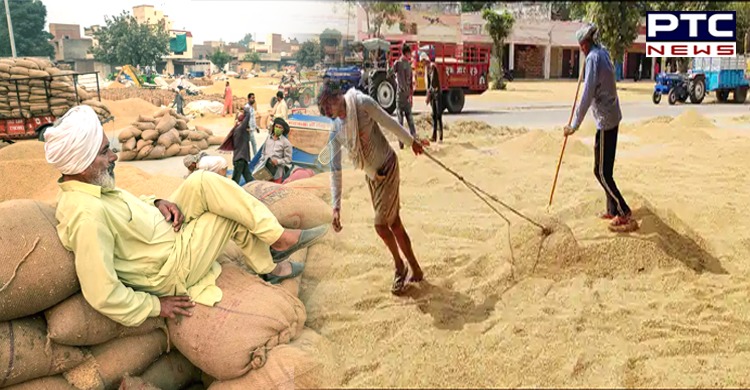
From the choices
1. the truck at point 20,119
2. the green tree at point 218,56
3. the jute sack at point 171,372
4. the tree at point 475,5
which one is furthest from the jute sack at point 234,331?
the truck at point 20,119

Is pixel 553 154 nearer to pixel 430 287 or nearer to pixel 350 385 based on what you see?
pixel 430 287

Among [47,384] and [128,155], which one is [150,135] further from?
[47,384]

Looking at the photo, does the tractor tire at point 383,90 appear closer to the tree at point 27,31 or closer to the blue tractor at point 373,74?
the blue tractor at point 373,74

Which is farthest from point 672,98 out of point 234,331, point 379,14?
point 234,331

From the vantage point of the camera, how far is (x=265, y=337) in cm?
226

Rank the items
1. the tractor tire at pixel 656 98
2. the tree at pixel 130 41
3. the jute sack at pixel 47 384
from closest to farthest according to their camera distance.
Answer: the jute sack at pixel 47 384
the tractor tire at pixel 656 98
the tree at pixel 130 41

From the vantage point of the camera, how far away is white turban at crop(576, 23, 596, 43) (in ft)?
8.87

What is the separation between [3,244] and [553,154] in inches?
145

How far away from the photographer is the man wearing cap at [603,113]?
2878mm

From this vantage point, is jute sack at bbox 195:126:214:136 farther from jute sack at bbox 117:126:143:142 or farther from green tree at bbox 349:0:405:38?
green tree at bbox 349:0:405:38

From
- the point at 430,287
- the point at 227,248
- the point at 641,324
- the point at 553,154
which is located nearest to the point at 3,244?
the point at 227,248

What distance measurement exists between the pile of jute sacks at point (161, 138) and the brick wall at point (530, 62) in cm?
494

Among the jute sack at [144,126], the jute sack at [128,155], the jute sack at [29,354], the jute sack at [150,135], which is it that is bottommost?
the jute sack at [128,155]

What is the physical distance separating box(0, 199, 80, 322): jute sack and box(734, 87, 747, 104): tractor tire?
3.54 meters
